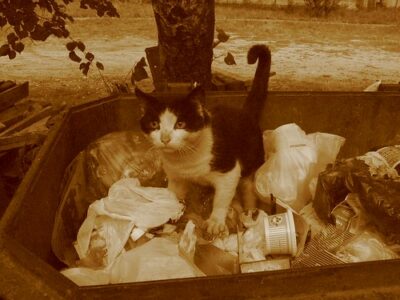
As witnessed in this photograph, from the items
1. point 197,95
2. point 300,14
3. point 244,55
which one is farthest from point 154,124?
point 300,14

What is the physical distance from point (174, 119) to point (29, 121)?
1.15 meters

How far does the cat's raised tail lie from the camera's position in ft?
6.82

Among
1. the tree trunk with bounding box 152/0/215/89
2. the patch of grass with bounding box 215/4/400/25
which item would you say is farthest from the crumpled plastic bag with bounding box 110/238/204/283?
the patch of grass with bounding box 215/4/400/25

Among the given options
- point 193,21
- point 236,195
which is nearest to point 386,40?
point 193,21

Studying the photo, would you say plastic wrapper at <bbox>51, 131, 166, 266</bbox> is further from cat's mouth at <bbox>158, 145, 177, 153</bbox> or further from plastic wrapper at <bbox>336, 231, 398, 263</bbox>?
plastic wrapper at <bbox>336, 231, 398, 263</bbox>

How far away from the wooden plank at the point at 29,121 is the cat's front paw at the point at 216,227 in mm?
1221

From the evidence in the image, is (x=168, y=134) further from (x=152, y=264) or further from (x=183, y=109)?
(x=152, y=264)

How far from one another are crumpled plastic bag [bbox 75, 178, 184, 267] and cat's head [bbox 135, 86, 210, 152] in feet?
0.69

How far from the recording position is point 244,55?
545 cm

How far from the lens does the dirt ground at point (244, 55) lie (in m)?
4.54

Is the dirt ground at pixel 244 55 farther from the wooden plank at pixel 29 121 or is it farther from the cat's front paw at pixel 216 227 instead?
the cat's front paw at pixel 216 227

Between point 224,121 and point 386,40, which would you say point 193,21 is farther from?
point 386,40

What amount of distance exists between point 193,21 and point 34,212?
155cm

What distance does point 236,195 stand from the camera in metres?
2.13
